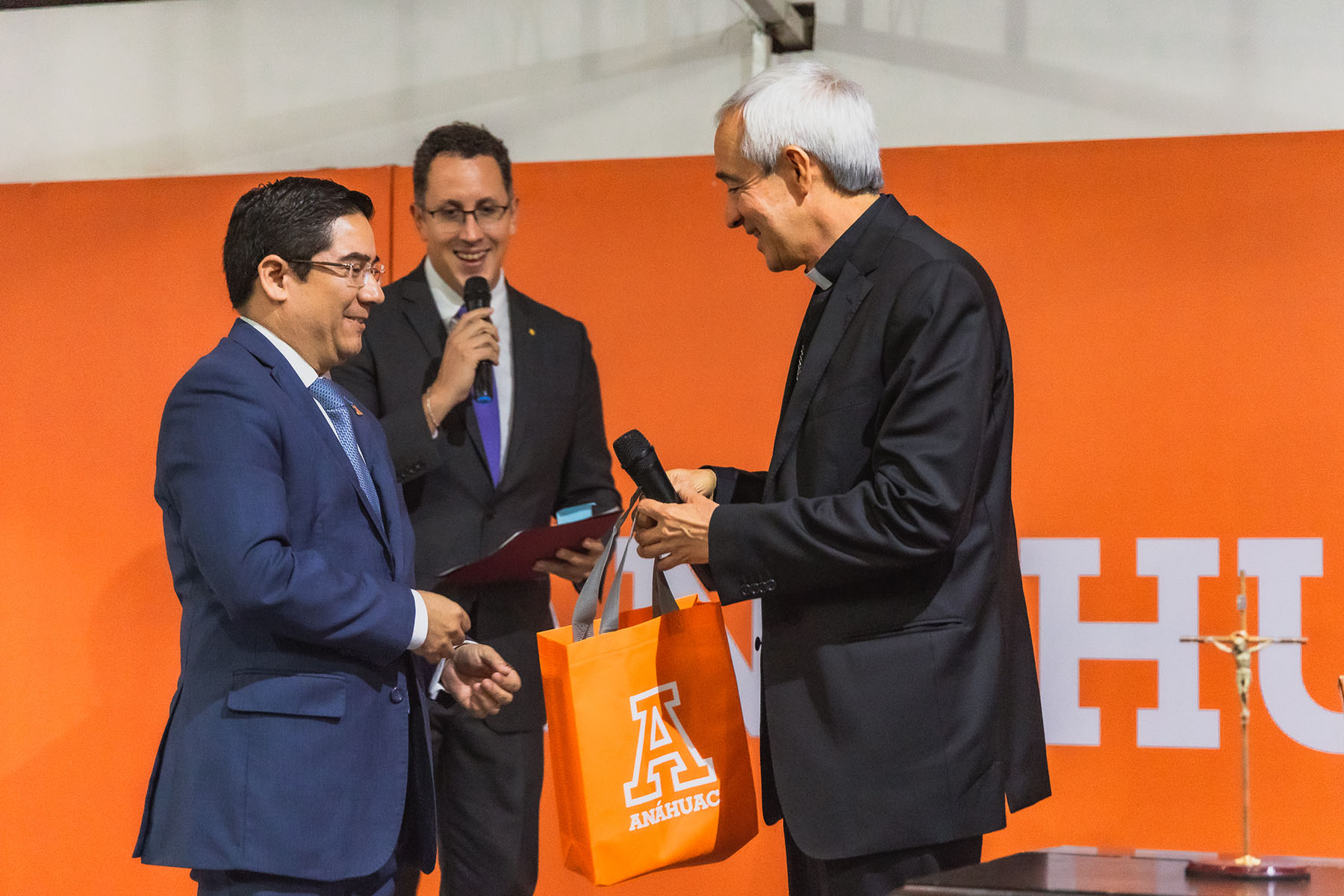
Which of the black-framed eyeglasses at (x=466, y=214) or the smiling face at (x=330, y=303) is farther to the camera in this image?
the black-framed eyeglasses at (x=466, y=214)

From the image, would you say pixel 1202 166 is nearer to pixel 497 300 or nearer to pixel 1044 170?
pixel 1044 170

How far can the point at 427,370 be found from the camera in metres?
3.02

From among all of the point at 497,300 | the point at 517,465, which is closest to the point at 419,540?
the point at 517,465

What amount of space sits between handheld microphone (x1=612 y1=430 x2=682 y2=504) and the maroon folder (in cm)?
50

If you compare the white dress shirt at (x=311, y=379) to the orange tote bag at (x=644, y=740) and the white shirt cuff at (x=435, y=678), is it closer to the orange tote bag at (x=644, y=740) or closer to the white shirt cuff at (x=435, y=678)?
the orange tote bag at (x=644, y=740)

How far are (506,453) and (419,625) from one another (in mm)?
1078

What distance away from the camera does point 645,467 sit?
1.98 metres

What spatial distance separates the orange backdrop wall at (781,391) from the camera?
11.0ft

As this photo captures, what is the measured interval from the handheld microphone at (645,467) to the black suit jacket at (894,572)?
13 centimetres

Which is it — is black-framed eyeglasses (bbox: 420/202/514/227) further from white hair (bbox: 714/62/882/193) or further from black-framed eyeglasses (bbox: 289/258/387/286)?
white hair (bbox: 714/62/882/193)

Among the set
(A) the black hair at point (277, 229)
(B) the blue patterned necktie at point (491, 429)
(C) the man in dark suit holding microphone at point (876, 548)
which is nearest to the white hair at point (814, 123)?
(C) the man in dark suit holding microphone at point (876, 548)

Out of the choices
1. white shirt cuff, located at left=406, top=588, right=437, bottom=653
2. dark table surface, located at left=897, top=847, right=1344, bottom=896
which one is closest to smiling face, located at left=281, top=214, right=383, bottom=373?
white shirt cuff, located at left=406, top=588, right=437, bottom=653

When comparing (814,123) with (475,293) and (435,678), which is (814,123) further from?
(475,293)

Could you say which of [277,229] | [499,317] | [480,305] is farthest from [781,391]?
[277,229]
